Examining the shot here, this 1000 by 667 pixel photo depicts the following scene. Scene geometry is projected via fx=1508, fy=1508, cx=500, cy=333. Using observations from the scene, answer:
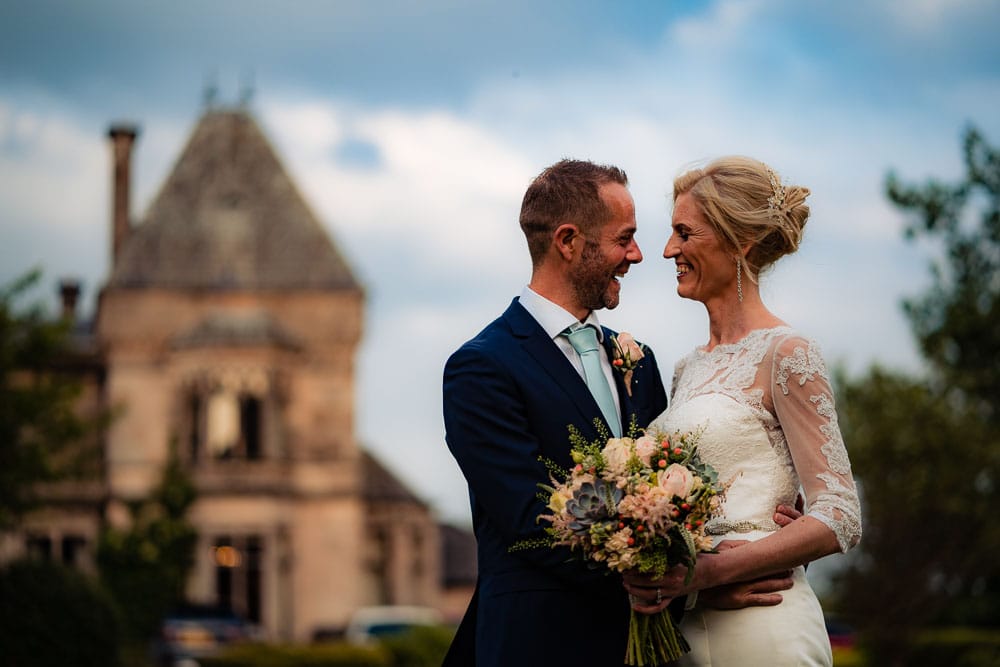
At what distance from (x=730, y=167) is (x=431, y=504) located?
35.6 m

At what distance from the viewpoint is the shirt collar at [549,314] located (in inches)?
204

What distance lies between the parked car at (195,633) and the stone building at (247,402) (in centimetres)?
273

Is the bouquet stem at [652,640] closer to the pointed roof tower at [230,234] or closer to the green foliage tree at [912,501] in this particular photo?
the green foliage tree at [912,501]

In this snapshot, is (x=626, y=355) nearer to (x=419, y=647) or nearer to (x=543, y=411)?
(x=543, y=411)

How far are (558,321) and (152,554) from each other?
31.2 meters

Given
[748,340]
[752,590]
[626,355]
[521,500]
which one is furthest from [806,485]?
[521,500]

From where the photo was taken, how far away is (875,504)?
2645 cm

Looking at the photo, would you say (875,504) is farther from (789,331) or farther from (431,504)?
(789,331)

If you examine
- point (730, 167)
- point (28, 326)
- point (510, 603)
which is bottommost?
point (510, 603)

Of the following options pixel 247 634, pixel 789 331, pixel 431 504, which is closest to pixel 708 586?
pixel 789 331

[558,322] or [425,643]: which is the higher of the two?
[558,322]

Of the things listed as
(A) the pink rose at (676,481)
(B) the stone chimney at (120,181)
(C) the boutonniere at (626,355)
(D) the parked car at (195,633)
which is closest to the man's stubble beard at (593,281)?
(C) the boutonniere at (626,355)

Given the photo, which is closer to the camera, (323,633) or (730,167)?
(730,167)

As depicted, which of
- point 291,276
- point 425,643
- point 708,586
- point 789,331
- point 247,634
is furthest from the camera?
point 291,276
